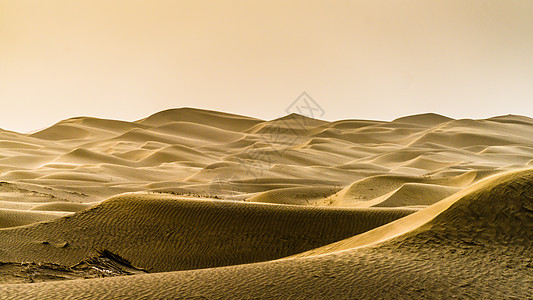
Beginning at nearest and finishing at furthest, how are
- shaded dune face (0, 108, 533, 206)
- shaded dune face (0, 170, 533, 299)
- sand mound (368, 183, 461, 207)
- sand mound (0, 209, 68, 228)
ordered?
shaded dune face (0, 170, 533, 299) < sand mound (0, 209, 68, 228) < sand mound (368, 183, 461, 207) < shaded dune face (0, 108, 533, 206)

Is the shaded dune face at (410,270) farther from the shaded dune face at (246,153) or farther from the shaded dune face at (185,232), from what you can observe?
the shaded dune face at (246,153)

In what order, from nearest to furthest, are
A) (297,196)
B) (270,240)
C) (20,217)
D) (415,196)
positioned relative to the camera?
(270,240) < (20,217) < (415,196) < (297,196)

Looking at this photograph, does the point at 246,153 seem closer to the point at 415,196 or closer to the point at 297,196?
the point at 297,196

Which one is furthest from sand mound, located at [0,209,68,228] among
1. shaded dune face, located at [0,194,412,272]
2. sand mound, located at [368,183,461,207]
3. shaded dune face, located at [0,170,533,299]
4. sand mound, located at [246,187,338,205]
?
sand mound, located at [368,183,461,207]

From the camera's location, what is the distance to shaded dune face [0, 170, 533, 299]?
3.43 m

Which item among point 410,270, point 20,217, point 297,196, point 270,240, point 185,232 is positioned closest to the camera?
point 410,270

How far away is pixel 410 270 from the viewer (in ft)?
12.5

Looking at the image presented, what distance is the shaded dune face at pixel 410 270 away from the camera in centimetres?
343

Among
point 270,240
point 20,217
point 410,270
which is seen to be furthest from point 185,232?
point 410,270

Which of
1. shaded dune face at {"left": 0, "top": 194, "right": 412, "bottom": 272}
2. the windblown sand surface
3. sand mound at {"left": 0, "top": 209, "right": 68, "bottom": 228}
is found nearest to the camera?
the windblown sand surface

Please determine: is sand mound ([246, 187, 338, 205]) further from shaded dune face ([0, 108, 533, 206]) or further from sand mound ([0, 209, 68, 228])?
sand mound ([0, 209, 68, 228])

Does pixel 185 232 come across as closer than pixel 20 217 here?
Yes

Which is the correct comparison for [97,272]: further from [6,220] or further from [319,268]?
[6,220]

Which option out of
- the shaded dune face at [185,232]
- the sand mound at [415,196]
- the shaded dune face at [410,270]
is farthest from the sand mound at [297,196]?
the shaded dune face at [410,270]
